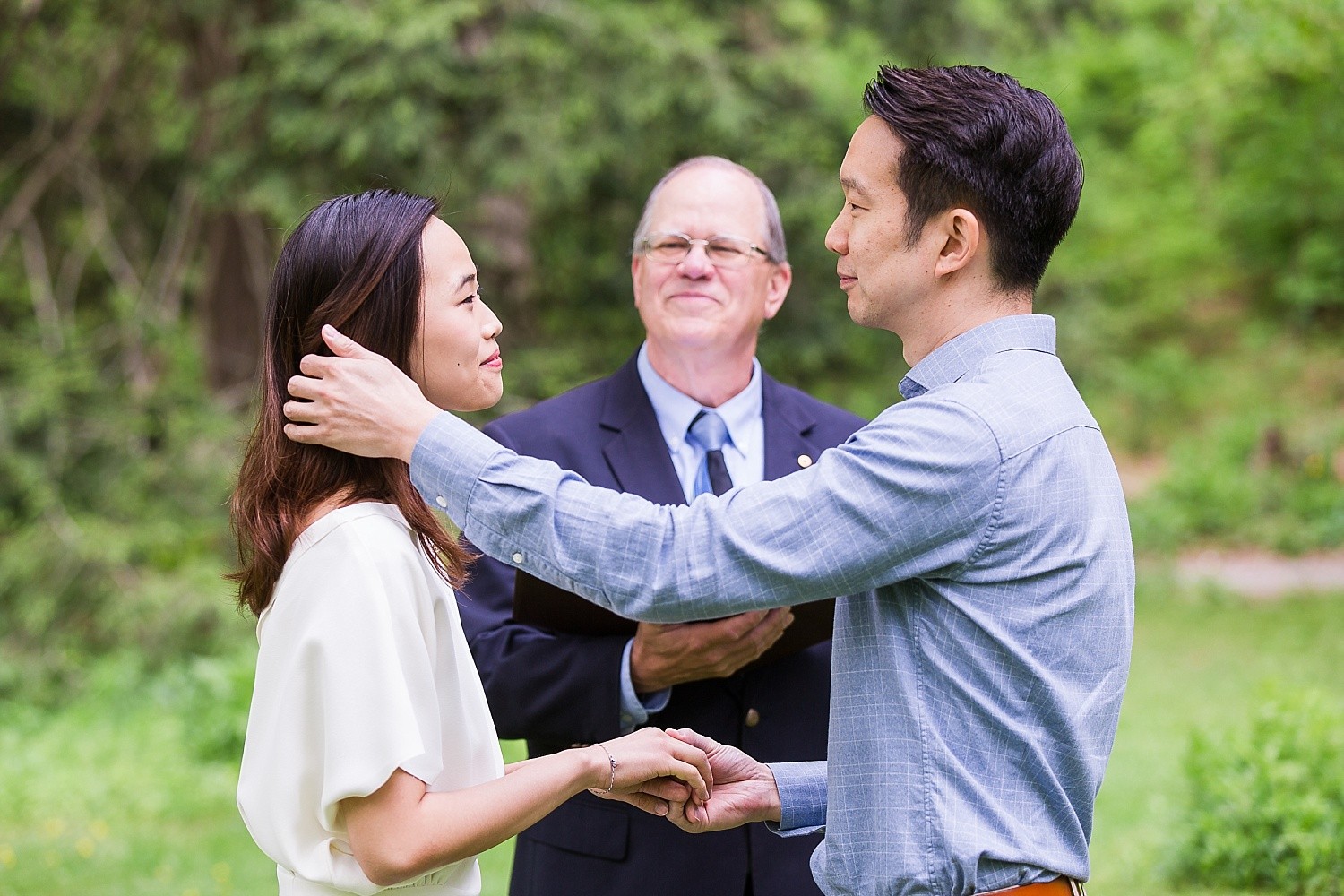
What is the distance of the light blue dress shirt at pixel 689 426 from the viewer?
3254 mm

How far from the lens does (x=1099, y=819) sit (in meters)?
6.36

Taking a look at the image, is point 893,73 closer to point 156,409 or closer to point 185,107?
point 156,409

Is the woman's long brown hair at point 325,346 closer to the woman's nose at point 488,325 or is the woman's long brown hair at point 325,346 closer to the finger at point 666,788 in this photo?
the woman's nose at point 488,325

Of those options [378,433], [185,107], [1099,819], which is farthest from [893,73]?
[185,107]

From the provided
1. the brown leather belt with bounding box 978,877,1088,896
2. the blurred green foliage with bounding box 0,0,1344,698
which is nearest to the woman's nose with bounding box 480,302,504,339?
the brown leather belt with bounding box 978,877,1088,896

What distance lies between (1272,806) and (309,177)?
5922 mm

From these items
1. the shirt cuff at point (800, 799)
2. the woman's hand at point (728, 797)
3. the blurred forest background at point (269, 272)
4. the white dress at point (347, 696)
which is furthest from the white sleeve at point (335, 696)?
the blurred forest background at point (269, 272)

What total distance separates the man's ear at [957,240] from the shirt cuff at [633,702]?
3.68 ft

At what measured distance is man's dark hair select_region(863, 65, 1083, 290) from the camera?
197cm

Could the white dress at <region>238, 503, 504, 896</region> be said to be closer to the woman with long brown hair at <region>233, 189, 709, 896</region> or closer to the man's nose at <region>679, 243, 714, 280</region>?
the woman with long brown hair at <region>233, 189, 709, 896</region>

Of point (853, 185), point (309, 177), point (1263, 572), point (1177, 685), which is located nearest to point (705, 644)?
point (853, 185)

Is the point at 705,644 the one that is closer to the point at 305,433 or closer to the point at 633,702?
the point at 633,702

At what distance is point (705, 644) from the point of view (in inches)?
102

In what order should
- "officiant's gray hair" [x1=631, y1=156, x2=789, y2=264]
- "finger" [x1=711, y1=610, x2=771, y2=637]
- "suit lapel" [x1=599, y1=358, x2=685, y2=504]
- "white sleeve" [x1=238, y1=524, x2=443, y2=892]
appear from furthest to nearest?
"officiant's gray hair" [x1=631, y1=156, x2=789, y2=264]
"suit lapel" [x1=599, y1=358, x2=685, y2=504]
"finger" [x1=711, y1=610, x2=771, y2=637]
"white sleeve" [x1=238, y1=524, x2=443, y2=892]
